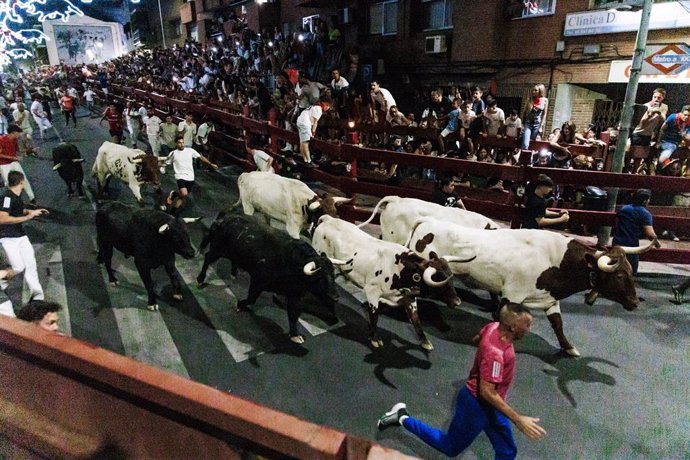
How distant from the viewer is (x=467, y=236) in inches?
223

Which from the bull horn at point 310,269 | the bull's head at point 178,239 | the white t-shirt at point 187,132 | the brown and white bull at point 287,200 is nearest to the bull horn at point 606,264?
the bull horn at point 310,269

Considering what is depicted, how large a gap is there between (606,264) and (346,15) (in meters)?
17.4

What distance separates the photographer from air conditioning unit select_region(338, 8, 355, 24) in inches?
733

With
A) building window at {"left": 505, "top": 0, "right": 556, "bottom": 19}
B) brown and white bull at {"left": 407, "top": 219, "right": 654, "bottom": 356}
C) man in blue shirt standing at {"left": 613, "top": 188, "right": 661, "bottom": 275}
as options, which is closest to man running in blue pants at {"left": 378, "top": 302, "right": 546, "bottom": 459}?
brown and white bull at {"left": 407, "top": 219, "right": 654, "bottom": 356}

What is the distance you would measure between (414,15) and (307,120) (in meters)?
8.79

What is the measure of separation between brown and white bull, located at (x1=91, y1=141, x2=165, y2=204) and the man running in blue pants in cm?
858

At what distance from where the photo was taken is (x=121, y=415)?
6.12ft

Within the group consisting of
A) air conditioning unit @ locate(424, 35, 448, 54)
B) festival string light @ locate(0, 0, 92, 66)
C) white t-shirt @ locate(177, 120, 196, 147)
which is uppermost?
festival string light @ locate(0, 0, 92, 66)

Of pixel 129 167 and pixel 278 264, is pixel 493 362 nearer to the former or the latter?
pixel 278 264

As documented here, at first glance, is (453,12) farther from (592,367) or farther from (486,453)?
(486,453)

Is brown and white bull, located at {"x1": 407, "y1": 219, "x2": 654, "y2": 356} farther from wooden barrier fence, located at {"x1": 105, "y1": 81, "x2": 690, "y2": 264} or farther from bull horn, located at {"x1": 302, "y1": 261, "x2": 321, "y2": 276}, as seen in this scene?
wooden barrier fence, located at {"x1": 105, "y1": 81, "x2": 690, "y2": 264}

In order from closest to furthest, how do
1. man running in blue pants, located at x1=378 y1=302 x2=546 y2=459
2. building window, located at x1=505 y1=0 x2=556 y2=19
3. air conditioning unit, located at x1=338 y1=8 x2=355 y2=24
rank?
man running in blue pants, located at x1=378 y1=302 x2=546 y2=459, building window, located at x1=505 y1=0 x2=556 y2=19, air conditioning unit, located at x1=338 y1=8 x2=355 y2=24

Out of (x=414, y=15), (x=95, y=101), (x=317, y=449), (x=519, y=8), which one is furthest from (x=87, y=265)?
(x=95, y=101)

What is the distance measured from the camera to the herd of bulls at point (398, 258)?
200 inches
